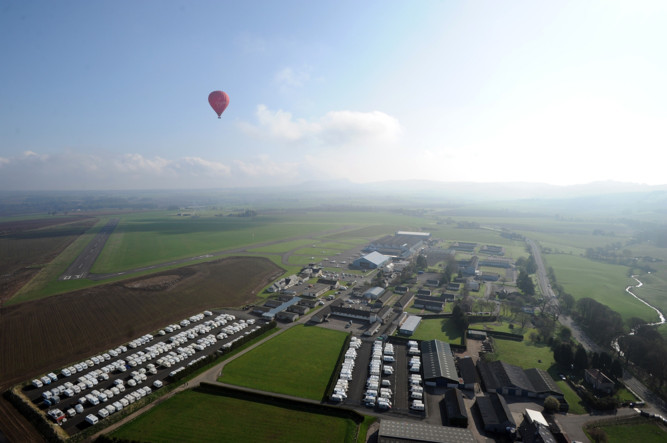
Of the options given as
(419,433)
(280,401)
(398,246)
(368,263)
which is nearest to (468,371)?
(419,433)

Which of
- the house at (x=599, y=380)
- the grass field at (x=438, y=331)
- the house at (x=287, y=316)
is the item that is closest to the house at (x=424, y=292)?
the grass field at (x=438, y=331)

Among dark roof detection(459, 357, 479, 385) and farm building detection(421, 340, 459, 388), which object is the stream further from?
farm building detection(421, 340, 459, 388)

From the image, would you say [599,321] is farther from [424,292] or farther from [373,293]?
[373,293]

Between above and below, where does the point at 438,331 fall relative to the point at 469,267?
below

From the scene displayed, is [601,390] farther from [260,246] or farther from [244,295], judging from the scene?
[260,246]

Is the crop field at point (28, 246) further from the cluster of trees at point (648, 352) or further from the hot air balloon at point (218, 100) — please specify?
the cluster of trees at point (648, 352)

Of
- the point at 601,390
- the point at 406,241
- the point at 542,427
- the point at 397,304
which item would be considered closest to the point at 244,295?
the point at 397,304
